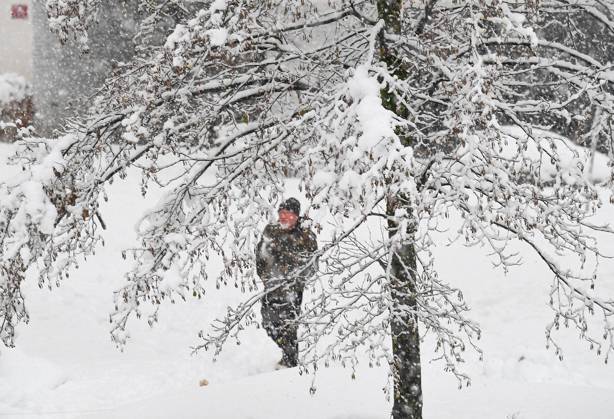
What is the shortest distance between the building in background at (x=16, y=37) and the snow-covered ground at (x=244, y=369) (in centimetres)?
1137

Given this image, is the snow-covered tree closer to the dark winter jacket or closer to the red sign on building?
the dark winter jacket

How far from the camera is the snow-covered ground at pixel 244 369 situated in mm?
6277

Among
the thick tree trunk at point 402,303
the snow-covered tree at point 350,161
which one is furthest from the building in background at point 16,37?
the thick tree trunk at point 402,303

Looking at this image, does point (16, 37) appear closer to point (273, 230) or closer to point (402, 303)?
point (273, 230)

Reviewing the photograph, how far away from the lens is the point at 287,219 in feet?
25.4

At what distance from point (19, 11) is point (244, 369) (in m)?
18.2

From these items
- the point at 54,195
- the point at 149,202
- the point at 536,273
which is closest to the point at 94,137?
the point at 54,195

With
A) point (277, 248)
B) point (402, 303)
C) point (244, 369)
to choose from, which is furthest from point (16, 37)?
point (402, 303)

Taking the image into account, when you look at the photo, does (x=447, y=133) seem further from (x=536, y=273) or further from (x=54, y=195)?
(x=536, y=273)

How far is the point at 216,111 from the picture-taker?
16.7ft

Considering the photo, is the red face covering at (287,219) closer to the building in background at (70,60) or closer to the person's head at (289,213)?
the person's head at (289,213)

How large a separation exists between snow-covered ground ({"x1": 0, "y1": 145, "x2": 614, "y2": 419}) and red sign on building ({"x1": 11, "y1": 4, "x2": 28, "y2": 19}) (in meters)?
12.4

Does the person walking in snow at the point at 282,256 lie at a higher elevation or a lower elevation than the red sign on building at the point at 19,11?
lower

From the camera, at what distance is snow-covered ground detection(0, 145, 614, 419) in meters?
6.28
